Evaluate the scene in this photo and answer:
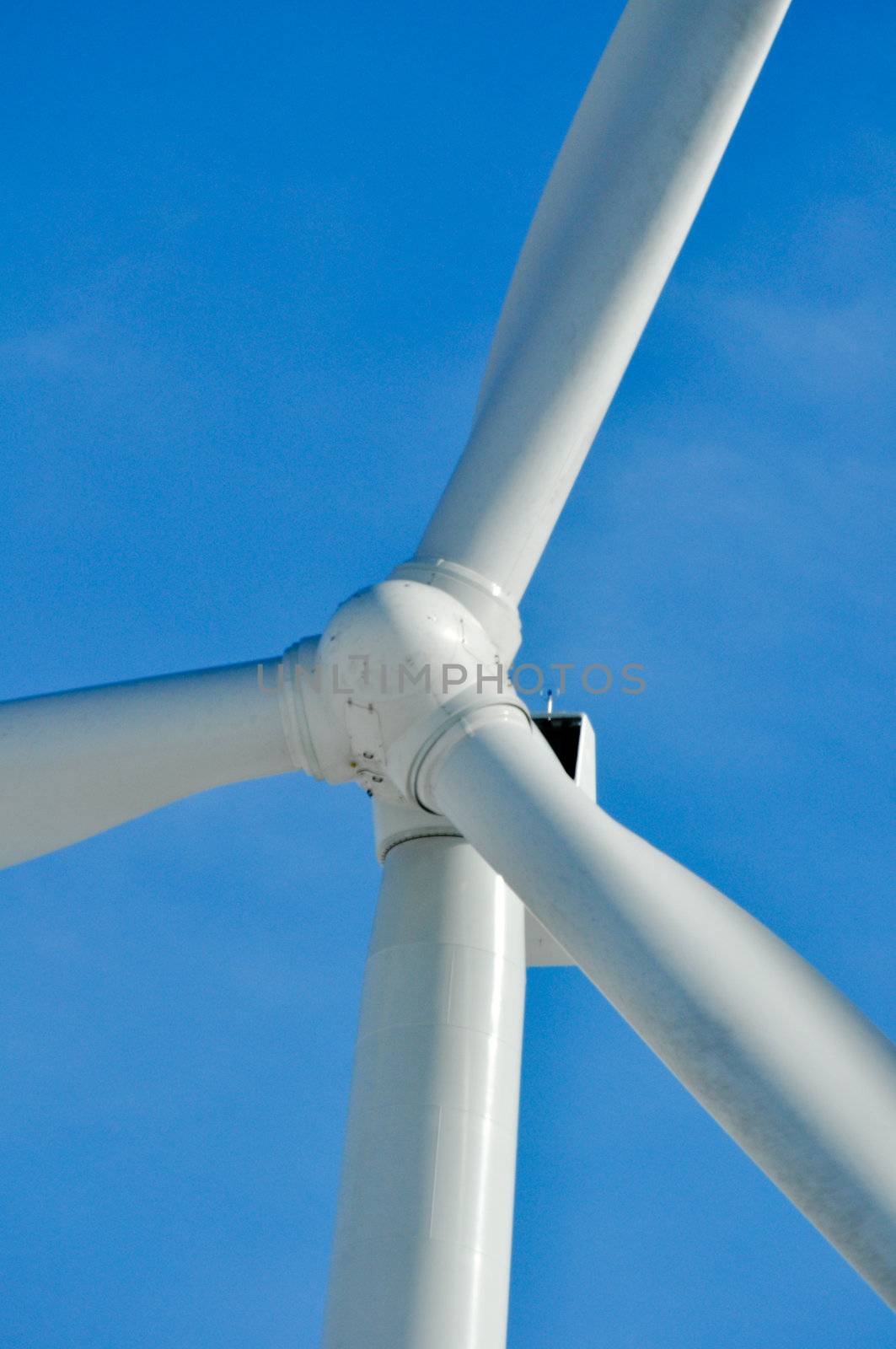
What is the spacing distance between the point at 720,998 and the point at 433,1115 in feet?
8.72

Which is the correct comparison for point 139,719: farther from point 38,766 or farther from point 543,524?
point 543,524

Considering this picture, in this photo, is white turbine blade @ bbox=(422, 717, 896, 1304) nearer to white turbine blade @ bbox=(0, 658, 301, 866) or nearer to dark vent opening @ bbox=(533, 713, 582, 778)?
white turbine blade @ bbox=(0, 658, 301, 866)

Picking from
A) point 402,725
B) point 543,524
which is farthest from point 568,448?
point 402,725

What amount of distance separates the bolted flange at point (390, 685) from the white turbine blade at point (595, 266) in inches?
34.0

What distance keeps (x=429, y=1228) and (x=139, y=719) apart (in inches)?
146

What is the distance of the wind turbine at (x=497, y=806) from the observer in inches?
372

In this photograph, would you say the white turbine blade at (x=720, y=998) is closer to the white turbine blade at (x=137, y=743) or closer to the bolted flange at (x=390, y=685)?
the bolted flange at (x=390, y=685)

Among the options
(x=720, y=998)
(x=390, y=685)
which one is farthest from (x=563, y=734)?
(x=720, y=998)

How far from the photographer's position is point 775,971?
981 centimetres

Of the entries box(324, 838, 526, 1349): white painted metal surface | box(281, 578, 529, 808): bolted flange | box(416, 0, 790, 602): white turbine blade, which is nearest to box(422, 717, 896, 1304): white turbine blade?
box(281, 578, 529, 808): bolted flange

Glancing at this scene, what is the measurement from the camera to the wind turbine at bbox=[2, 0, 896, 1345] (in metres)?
9.44

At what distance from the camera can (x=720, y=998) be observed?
31.2 ft

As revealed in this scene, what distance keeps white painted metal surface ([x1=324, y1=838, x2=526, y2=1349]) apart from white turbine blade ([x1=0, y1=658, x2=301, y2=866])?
1.31 meters

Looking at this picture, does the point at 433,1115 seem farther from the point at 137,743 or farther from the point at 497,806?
the point at 137,743
